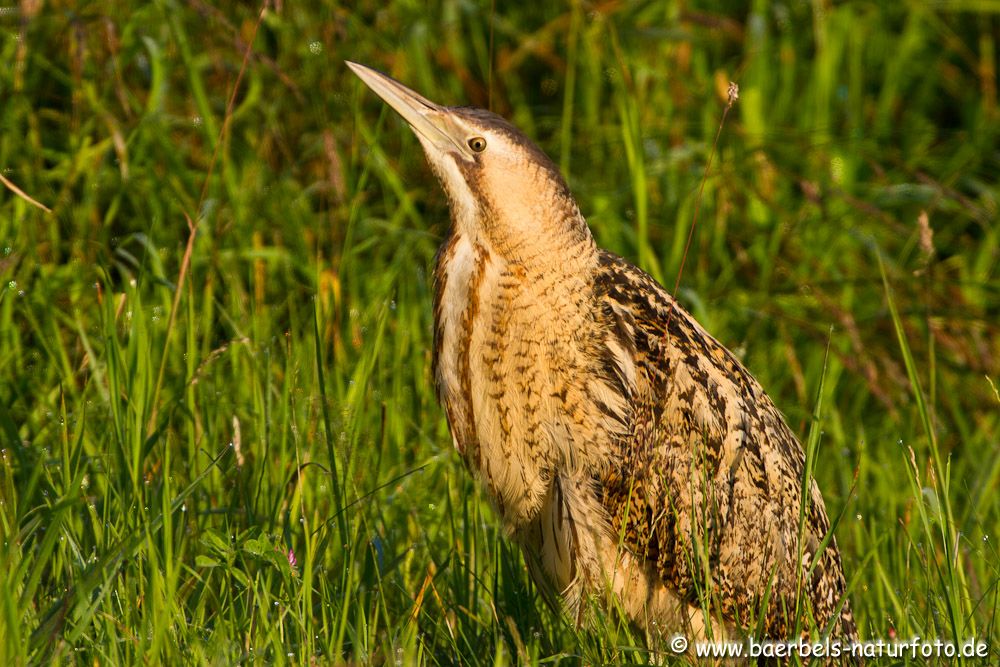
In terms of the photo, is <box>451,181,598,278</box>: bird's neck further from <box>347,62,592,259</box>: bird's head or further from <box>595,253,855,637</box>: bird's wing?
<box>595,253,855,637</box>: bird's wing

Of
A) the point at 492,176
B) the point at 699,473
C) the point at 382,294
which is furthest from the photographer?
the point at 382,294

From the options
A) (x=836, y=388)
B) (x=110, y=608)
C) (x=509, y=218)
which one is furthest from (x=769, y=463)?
(x=836, y=388)

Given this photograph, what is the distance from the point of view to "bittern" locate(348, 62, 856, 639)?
8.77 ft

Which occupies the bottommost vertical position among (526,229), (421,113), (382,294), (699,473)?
(699,473)

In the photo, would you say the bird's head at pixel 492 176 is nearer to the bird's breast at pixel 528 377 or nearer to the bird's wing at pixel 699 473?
the bird's breast at pixel 528 377

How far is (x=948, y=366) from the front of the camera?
4.51 metres

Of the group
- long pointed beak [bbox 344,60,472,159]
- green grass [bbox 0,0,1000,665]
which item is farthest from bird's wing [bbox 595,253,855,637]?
long pointed beak [bbox 344,60,472,159]

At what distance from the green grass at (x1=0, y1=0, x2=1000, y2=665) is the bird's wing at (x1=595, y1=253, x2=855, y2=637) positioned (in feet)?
0.45

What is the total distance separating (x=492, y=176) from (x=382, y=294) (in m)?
1.31

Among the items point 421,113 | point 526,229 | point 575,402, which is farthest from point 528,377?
point 421,113

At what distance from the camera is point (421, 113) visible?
2.73m

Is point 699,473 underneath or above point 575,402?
underneath

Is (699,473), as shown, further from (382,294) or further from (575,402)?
(382,294)

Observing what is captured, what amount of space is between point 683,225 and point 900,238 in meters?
0.93
